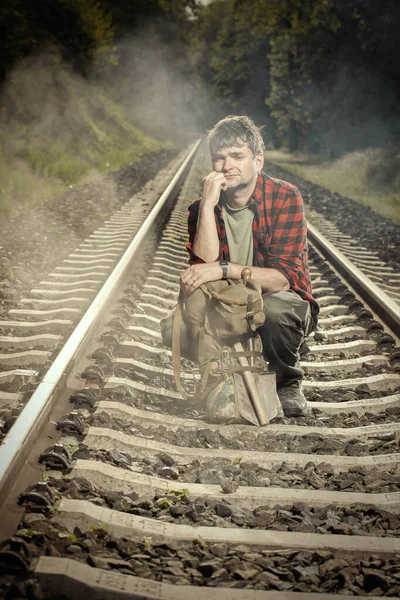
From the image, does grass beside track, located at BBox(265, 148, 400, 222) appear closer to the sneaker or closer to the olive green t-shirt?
the olive green t-shirt

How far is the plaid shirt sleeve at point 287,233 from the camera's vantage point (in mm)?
3928

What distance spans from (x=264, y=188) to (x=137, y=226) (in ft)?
19.3

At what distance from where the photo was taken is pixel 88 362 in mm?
4254

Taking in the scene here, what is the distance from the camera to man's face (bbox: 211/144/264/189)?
3.81 metres

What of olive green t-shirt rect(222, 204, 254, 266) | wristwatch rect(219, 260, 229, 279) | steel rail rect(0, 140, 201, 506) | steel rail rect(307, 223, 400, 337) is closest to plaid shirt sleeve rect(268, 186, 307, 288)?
olive green t-shirt rect(222, 204, 254, 266)

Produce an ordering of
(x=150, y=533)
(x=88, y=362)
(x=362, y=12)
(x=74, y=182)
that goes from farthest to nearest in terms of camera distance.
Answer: (x=362, y=12), (x=74, y=182), (x=88, y=362), (x=150, y=533)

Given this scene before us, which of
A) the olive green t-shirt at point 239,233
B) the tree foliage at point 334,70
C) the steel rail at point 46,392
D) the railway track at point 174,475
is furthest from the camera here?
the tree foliage at point 334,70

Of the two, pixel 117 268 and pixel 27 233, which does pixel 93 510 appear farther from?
pixel 27 233

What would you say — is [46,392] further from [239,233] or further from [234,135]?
[234,135]

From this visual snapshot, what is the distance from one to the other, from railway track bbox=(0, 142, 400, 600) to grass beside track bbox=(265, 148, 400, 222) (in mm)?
9350

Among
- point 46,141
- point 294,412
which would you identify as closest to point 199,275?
point 294,412

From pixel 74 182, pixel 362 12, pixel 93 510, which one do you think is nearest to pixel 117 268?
pixel 93 510

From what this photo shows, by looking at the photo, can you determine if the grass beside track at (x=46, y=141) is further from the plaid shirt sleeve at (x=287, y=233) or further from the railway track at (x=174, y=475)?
the plaid shirt sleeve at (x=287, y=233)

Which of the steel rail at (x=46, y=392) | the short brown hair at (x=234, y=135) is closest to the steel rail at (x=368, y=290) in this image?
the short brown hair at (x=234, y=135)
